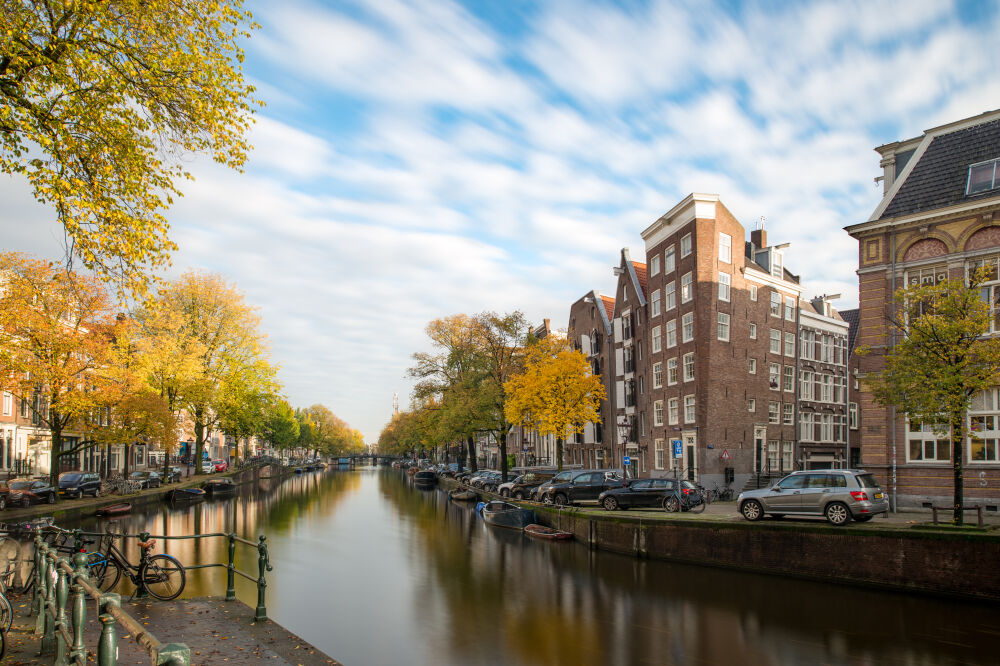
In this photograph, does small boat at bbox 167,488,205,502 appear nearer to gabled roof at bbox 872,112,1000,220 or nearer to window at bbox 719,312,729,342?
window at bbox 719,312,729,342

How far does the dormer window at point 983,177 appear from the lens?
24.8 metres

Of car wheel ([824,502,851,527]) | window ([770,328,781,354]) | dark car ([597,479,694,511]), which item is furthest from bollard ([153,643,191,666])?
window ([770,328,781,354])

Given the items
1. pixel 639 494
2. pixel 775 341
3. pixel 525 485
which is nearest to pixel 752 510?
pixel 639 494

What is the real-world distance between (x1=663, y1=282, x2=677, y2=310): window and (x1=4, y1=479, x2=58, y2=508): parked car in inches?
1504

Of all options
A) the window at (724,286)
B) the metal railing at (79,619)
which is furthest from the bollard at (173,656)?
the window at (724,286)

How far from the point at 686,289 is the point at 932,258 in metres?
17.9

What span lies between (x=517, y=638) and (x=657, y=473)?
3049cm

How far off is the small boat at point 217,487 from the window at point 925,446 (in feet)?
165

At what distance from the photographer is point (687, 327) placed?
140 ft

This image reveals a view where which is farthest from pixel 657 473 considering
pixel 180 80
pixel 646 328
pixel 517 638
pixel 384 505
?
pixel 180 80

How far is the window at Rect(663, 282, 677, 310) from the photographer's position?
44875mm

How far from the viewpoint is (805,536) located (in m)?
21.5

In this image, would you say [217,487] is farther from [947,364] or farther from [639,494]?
[947,364]

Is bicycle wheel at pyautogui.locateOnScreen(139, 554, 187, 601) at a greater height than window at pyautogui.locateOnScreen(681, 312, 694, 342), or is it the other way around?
window at pyautogui.locateOnScreen(681, 312, 694, 342)
